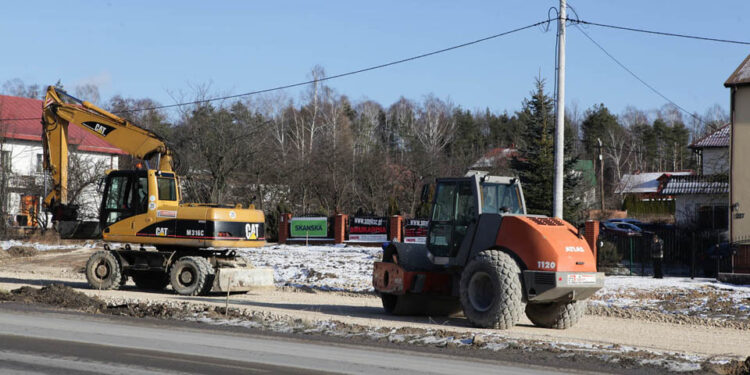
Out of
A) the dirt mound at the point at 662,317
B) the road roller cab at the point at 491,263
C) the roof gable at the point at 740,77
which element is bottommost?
the dirt mound at the point at 662,317

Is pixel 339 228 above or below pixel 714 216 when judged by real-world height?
below

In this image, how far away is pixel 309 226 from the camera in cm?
4084

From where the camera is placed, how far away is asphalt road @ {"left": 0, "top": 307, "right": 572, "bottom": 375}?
10.0 m

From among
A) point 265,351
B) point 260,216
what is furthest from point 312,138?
point 265,351

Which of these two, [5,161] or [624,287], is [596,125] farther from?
[624,287]

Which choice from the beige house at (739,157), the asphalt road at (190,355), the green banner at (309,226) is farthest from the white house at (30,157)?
the asphalt road at (190,355)

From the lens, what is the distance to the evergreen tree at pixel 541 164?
38969mm

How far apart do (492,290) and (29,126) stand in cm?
5030

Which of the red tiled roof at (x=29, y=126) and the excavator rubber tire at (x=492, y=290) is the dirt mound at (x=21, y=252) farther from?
the excavator rubber tire at (x=492, y=290)

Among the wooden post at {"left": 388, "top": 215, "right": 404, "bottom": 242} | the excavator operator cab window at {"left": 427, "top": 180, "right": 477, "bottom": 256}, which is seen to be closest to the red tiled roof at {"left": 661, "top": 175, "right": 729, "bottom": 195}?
the wooden post at {"left": 388, "top": 215, "right": 404, "bottom": 242}

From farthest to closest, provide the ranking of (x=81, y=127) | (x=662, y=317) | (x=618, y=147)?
(x=618, y=147), (x=81, y=127), (x=662, y=317)

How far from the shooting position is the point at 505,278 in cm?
1411

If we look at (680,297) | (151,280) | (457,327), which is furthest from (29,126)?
(457,327)

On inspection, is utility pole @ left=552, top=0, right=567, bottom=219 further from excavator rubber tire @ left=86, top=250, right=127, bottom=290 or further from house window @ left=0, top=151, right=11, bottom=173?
house window @ left=0, top=151, right=11, bottom=173
